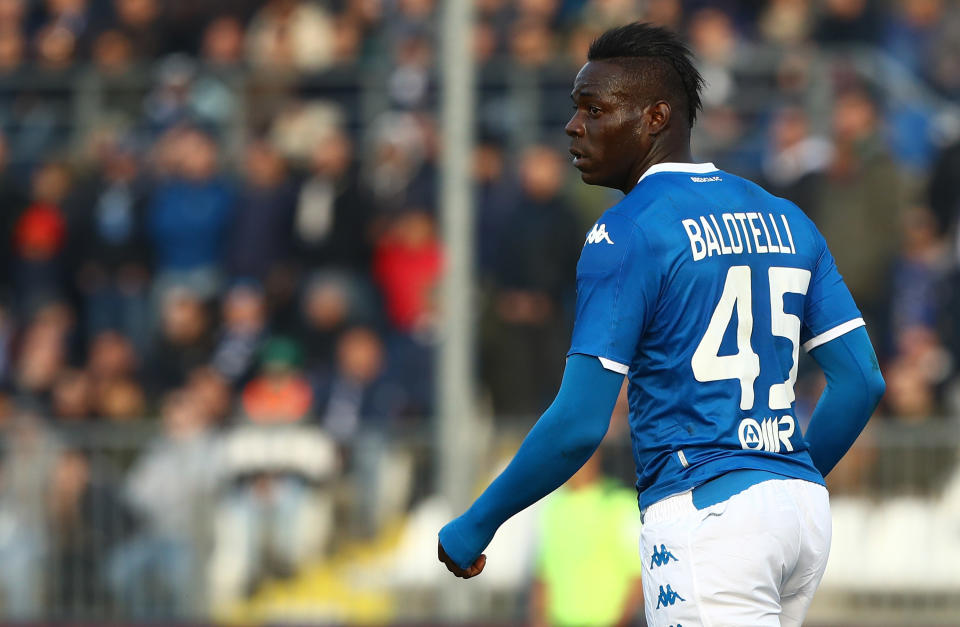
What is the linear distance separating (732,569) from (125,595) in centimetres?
701

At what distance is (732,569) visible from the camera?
370cm

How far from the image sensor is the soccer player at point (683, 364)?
12.2ft

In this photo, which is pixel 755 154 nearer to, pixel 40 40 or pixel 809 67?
pixel 809 67

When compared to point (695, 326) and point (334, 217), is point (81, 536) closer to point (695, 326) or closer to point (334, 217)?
point (334, 217)

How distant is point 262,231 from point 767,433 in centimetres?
845

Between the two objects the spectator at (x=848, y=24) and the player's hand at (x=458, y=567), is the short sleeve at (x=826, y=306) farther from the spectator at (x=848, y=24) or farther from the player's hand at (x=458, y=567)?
the spectator at (x=848, y=24)

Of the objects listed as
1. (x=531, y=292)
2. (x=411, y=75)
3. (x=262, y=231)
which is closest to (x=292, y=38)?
(x=411, y=75)

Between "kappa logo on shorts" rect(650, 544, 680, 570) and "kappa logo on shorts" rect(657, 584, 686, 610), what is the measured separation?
2.3 inches

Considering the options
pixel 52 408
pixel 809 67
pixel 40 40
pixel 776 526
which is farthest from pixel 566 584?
pixel 40 40

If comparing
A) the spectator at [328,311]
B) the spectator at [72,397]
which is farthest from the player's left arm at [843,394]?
the spectator at [72,397]

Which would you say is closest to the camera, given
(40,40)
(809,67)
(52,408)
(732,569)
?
(732,569)

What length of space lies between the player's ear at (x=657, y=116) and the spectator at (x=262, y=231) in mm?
8087

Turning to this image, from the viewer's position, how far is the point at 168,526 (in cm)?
996

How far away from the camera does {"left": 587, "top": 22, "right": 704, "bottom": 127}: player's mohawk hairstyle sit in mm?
3980
